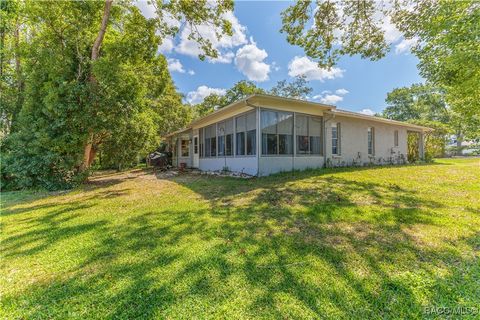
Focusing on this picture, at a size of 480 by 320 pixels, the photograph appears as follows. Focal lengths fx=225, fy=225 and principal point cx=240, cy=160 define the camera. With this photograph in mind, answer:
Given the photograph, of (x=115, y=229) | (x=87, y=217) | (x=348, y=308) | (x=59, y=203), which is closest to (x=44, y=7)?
(x=59, y=203)

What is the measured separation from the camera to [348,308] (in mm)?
1960

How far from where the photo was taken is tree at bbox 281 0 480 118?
4.32 m

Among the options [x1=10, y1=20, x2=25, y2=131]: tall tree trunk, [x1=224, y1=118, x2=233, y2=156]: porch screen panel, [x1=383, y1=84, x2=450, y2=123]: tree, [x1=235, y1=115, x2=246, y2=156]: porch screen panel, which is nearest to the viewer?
[x1=235, y1=115, x2=246, y2=156]: porch screen panel

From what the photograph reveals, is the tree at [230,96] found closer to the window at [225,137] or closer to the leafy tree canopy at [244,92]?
the leafy tree canopy at [244,92]

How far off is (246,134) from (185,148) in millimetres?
9032

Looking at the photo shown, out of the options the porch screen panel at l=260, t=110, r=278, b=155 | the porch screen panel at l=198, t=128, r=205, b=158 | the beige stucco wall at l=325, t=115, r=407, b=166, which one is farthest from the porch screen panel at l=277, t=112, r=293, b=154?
the porch screen panel at l=198, t=128, r=205, b=158

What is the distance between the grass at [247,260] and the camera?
6.66 feet

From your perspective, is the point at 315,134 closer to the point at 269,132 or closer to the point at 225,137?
the point at 269,132

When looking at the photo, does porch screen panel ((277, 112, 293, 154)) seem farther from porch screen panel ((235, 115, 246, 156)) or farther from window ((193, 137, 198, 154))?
window ((193, 137, 198, 154))

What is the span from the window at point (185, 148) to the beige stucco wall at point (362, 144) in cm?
1035

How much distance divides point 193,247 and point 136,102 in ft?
26.7

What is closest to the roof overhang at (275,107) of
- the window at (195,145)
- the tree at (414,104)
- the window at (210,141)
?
the window at (210,141)

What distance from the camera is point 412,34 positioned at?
820 centimetres

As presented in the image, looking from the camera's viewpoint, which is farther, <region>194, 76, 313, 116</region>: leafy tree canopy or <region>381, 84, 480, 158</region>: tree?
<region>381, 84, 480, 158</region>: tree
